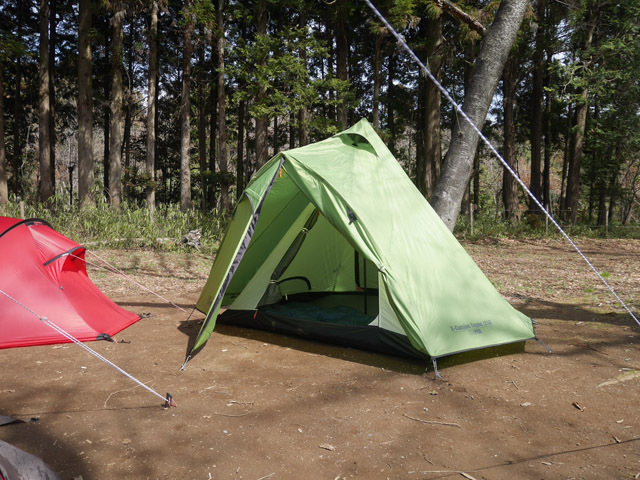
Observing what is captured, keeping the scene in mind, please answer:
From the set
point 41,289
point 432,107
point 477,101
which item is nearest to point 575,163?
point 432,107

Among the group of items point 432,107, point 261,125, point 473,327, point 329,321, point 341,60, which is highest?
point 341,60

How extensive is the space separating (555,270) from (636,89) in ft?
29.9

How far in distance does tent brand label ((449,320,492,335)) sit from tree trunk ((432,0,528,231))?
1.48m

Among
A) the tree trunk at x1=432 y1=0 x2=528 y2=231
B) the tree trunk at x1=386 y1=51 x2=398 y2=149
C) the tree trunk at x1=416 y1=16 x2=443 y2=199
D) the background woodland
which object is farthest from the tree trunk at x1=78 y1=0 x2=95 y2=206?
the tree trunk at x1=386 y1=51 x2=398 y2=149

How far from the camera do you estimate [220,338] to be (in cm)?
501

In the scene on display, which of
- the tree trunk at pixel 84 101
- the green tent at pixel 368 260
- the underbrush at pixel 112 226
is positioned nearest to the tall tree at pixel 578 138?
the underbrush at pixel 112 226

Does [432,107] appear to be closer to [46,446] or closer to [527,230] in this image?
[527,230]

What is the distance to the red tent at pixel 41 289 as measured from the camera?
178 inches

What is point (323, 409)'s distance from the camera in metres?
3.25

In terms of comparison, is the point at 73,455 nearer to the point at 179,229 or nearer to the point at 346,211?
the point at 346,211

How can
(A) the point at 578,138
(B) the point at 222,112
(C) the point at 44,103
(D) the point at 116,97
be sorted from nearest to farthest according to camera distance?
(D) the point at 116,97, (C) the point at 44,103, (B) the point at 222,112, (A) the point at 578,138

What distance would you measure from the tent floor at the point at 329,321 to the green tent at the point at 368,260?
0.5 inches

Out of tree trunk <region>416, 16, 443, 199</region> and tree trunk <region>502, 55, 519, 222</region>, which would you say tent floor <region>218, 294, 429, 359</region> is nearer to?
tree trunk <region>416, 16, 443, 199</region>

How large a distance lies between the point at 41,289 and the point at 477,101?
5.04m
